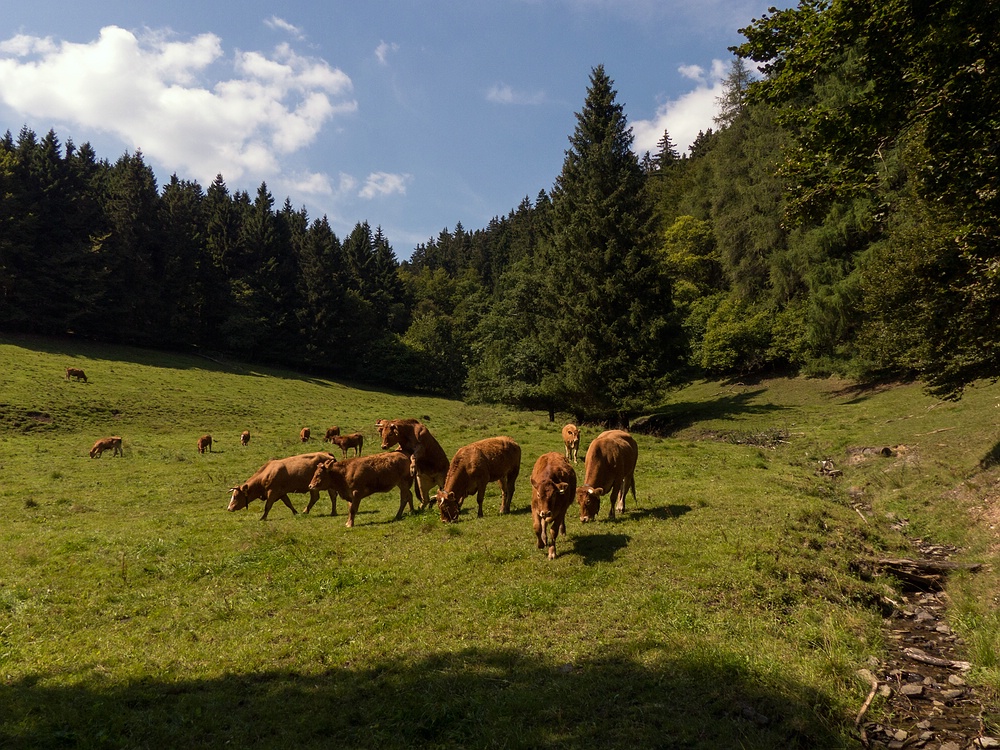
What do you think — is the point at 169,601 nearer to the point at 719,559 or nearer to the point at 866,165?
the point at 719,559

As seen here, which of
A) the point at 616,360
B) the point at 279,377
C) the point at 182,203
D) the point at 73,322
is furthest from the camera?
the point at 182,203

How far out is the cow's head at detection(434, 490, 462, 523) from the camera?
12.6 m

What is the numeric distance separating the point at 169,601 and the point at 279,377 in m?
56.6

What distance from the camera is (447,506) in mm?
12602

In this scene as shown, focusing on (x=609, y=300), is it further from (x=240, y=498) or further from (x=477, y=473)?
(x=240, y=498)

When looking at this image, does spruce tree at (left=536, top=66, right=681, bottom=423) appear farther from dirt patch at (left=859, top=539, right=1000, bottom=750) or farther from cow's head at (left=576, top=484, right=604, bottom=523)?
dirt patch at (left=859, top=539, right=1000, bottom=750)

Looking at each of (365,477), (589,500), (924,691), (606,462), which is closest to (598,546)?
(589,500)

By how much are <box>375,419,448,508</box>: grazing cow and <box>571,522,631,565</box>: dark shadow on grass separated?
490cm

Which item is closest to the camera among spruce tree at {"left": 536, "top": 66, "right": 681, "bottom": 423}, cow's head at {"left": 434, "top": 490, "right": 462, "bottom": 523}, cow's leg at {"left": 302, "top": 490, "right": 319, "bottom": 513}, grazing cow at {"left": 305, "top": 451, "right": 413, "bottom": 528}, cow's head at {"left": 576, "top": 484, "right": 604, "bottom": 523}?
cow's head at {"left": 576, "top": 484, "right": 604, "bottom": 523}

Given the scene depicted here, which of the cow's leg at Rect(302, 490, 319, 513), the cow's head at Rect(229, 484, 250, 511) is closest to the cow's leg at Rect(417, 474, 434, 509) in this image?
the cow's leg at Rect(302, 490, 319, 513)

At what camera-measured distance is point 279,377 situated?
6200 centimetres

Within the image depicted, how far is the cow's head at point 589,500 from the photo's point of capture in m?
11.8

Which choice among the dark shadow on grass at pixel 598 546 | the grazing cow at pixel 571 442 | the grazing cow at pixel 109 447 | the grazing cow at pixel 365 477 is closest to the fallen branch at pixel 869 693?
the dark shadow on grass at pixel 598 546

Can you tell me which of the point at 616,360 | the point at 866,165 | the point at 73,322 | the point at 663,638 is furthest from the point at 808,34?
the point at 73,322
